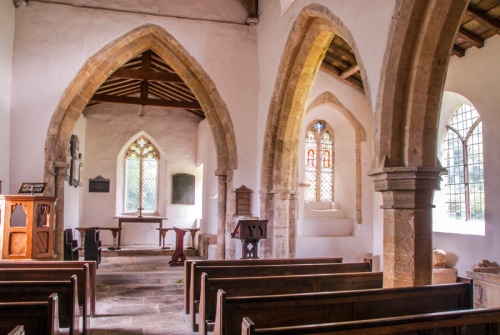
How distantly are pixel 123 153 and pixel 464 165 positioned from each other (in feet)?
29.5

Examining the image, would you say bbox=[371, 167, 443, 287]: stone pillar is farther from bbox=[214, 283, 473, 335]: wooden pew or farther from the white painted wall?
the white painted wall

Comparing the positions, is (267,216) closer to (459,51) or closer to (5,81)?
(459,51)

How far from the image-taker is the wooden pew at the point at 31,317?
2438 millimetres

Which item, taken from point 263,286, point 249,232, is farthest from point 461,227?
point 263,286

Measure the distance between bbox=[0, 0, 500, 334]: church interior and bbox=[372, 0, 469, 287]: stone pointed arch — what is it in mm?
11

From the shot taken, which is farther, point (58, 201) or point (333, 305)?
point (58, 201)

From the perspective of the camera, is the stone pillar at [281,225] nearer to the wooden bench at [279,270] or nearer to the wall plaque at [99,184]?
the wooden bench at [279,270]

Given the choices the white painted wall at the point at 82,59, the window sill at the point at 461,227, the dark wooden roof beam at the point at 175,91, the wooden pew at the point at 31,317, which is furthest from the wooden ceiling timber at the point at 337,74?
the wooden pew at the point at 31,317

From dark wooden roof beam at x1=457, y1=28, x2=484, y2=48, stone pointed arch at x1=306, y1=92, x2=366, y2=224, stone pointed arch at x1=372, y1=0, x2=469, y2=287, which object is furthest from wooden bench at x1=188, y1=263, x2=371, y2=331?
stone pointed arch at x1=306, y1=92, x2=366, y2=224

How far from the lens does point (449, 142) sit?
8.80 metres

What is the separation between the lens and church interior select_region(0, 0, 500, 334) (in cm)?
405

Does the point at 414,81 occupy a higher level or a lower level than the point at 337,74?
lower

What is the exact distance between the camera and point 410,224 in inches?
154

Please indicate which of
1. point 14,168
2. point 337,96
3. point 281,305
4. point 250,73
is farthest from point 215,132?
point 281,305
